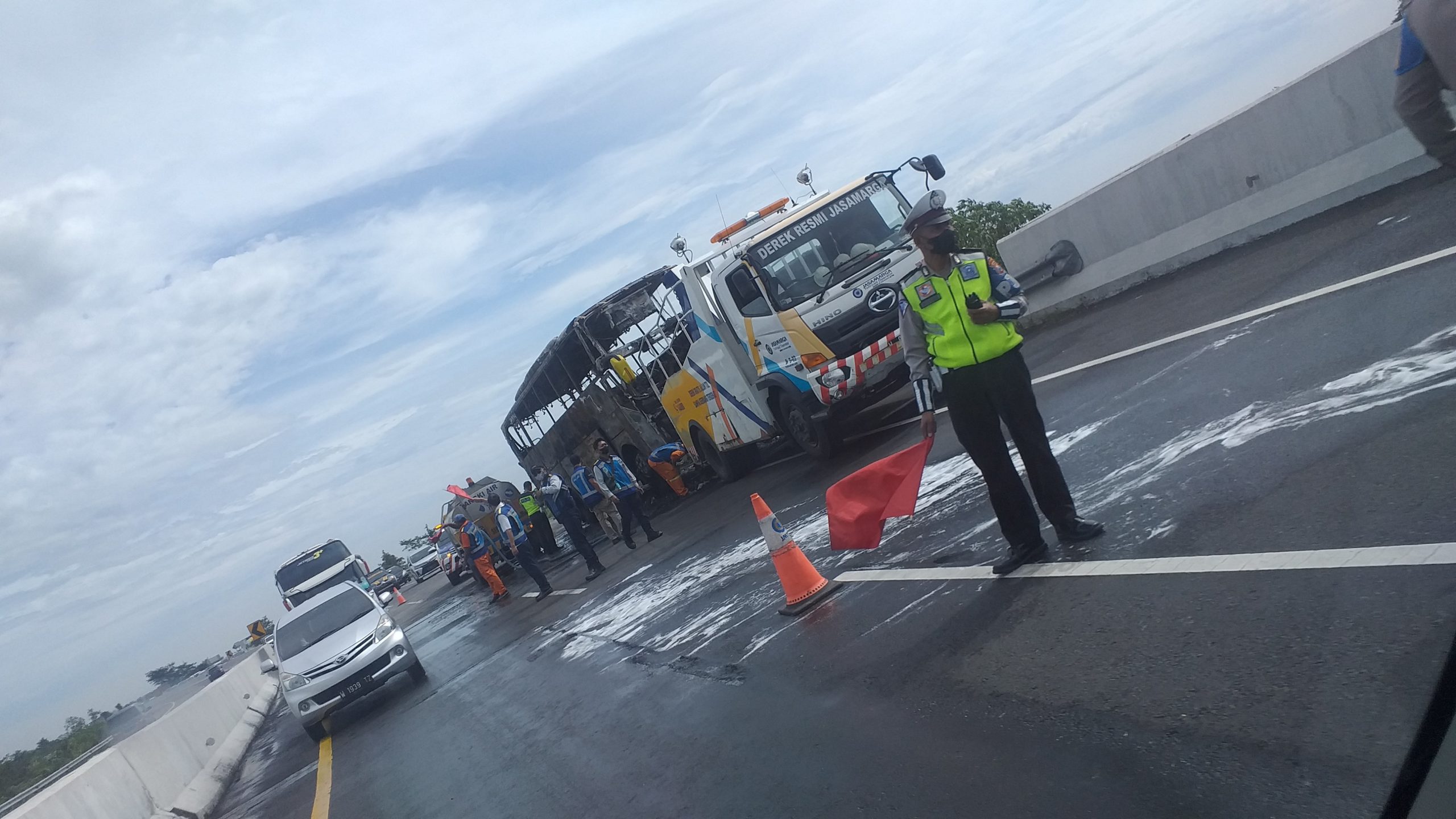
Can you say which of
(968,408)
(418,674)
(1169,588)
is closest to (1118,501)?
(968,408)

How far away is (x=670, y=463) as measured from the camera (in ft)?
76.5

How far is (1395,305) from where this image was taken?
7902mm

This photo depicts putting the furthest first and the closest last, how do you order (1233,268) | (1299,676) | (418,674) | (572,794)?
(418,674), (1233,268), (572,794), (1299,676)

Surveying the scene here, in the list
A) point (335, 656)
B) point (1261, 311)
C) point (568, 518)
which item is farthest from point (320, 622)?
point (1261, 311)

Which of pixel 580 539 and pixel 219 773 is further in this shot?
pixel 580 539

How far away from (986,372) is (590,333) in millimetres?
17981

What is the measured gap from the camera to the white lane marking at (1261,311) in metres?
8.56

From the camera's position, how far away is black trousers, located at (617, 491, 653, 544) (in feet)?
60.3

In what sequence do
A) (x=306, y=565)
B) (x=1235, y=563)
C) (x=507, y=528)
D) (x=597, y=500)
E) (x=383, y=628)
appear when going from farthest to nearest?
(x=306, y=565)
(x=597, y=500)
(x=507, y=528)
(x=383, y=628)
(x=1235, y=563)

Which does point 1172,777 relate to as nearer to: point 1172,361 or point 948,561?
point 948,561

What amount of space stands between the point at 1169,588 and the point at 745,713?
8.57 feet

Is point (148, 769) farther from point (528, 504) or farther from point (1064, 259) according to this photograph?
point (1064, 259)

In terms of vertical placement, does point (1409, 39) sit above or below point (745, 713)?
above

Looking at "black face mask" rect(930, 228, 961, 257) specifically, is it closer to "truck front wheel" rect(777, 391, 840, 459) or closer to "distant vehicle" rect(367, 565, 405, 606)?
"truck front wheel" rect(777, 391, 840, 459)
